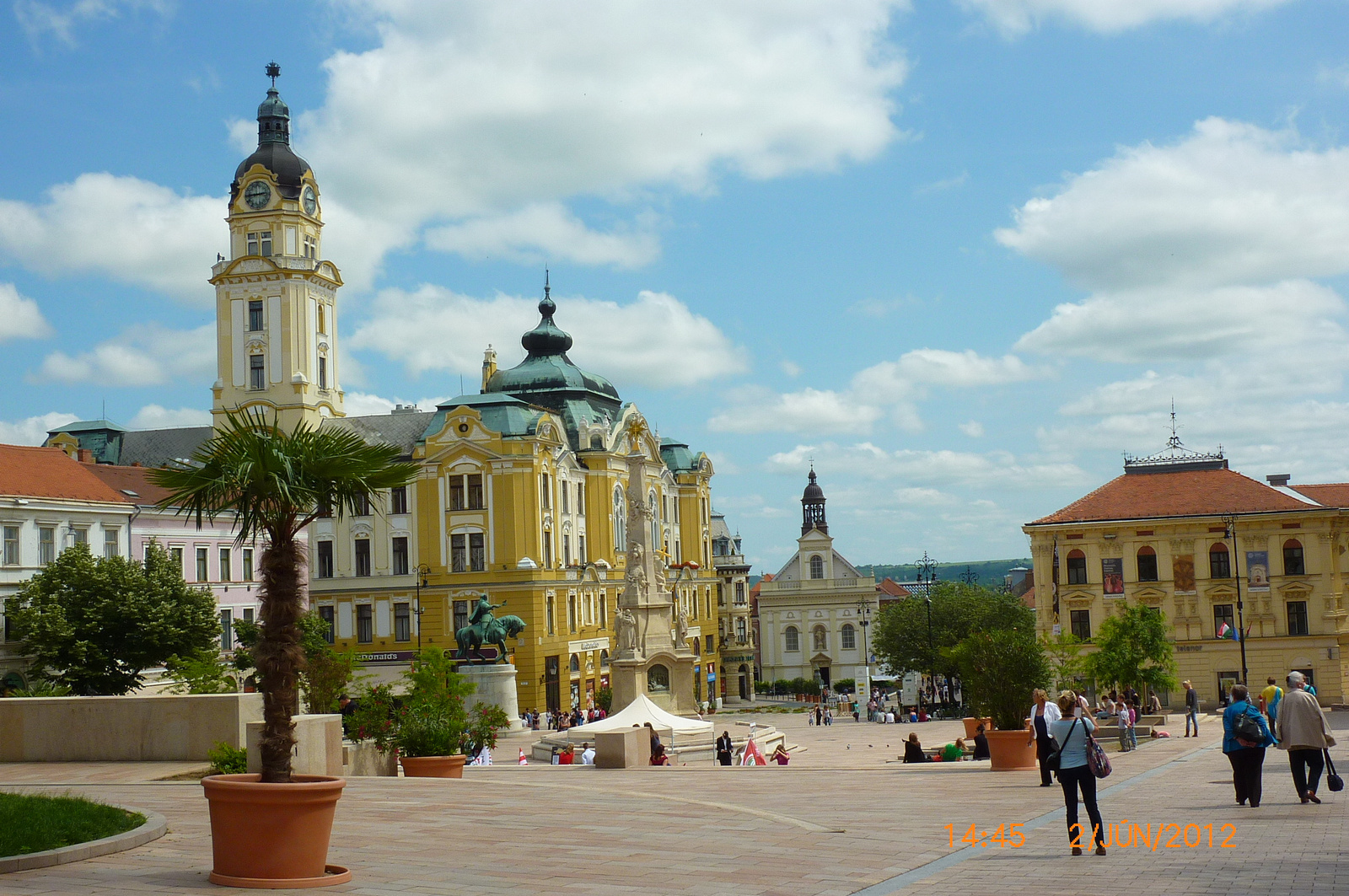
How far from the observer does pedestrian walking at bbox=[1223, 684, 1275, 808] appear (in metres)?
15.0

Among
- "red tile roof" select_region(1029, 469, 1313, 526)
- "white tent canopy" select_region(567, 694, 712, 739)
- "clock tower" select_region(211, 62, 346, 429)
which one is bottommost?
"white tent canopy" select_region(567, 694, 712, 739)

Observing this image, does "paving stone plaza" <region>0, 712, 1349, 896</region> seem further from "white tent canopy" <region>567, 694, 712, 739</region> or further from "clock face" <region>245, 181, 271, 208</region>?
"clock face" <region>245, 181, 271, 208</region>

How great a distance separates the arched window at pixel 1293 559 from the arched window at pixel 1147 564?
198 inches

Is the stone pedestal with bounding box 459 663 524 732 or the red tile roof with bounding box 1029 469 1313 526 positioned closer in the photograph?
the stone pedestal with bounding box 459 663 524 732

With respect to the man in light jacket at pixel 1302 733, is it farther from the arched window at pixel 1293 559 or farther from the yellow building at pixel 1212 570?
the arched window at pixel 1293 559

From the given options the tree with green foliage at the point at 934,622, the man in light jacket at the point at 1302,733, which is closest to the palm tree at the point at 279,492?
the man in light jacket at the point at 1302,733

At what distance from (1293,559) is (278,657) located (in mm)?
53104

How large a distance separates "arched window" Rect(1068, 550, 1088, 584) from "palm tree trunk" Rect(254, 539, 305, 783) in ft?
168

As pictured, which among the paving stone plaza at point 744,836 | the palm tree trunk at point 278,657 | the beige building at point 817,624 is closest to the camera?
the palm tree trunk at point 278,657

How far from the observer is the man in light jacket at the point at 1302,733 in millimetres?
14891

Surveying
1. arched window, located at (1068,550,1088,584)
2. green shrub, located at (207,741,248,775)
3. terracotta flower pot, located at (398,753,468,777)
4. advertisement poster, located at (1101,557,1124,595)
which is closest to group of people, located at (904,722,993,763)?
terracotta flower pot, located at (398,753,468,777)

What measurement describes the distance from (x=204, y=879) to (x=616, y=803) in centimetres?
692

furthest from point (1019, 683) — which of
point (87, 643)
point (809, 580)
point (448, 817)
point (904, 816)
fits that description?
point (809, 580)

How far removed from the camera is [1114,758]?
25828mm
